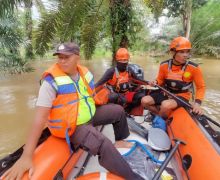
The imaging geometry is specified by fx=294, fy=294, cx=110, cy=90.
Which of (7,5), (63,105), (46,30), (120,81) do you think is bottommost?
(120,81)

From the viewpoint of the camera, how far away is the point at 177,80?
405 centimetres

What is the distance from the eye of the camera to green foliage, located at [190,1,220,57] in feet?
53.8

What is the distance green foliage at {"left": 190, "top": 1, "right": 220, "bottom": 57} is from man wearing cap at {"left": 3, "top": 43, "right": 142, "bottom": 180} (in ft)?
48.4

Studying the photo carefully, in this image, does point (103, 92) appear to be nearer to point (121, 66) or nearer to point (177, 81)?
point (121, 66)

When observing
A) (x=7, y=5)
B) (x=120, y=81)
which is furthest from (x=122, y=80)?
(x=7, y=5)

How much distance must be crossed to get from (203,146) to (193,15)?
15.4 metres

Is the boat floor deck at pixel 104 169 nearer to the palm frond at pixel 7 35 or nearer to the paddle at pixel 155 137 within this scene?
the paddle at pixel 155 137

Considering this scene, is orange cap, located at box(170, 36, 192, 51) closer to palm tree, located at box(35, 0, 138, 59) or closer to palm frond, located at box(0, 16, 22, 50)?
palm tree, located at box(35, 0, 138, 59)

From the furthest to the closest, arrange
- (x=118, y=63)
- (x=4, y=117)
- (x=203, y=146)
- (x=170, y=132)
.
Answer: (x=4, y=117) → (x=118, y=63) → (x=170, y=132) → (x=203, y=146)

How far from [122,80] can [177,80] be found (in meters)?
0.95

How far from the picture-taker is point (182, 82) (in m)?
4.04

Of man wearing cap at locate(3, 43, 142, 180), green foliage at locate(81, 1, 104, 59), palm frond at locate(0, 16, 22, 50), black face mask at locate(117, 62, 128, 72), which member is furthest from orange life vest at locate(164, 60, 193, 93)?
palm frond at locate(0, 16, 22, 50)

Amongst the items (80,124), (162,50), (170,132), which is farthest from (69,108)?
(162,50)

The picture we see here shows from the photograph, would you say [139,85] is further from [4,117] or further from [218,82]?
[218,82]
